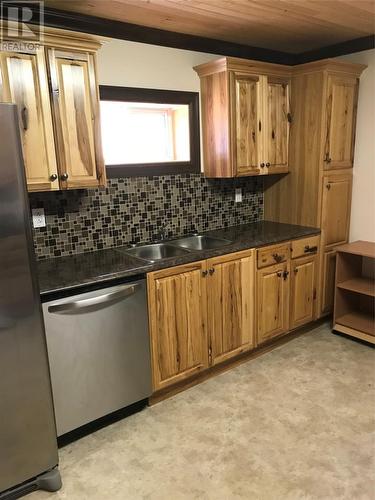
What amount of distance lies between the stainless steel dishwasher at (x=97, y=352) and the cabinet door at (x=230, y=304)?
54cm

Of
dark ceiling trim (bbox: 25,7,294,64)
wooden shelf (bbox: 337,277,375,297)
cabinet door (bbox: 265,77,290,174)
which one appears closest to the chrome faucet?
cabinet door (bbox: 265,77,290,174)

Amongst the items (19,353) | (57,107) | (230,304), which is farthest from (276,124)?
(19,353)

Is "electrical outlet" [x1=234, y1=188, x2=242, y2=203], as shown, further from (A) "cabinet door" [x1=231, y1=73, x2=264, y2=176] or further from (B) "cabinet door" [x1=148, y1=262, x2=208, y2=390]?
(B) "cabinet door" [x1=148, y1=262, x2=208, y2=390]

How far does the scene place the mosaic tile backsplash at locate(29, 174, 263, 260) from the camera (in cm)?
252

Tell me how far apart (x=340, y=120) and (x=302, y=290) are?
4.78 feet

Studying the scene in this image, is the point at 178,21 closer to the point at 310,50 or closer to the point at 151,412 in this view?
the point at 310,50

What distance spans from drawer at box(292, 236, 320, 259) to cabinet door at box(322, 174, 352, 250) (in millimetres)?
114

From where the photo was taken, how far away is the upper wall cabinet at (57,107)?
6.49 ft

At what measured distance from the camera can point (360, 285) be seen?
10.8 ft

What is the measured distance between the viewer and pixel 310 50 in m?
3.53

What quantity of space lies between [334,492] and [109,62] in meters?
2.80

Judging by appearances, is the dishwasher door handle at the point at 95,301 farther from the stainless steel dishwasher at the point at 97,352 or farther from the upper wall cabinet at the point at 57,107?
the upper wall cabinet at the point at 57,107

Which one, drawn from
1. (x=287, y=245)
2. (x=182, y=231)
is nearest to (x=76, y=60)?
(x=182, y=231)

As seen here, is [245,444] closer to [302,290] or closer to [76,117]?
[302,290]
